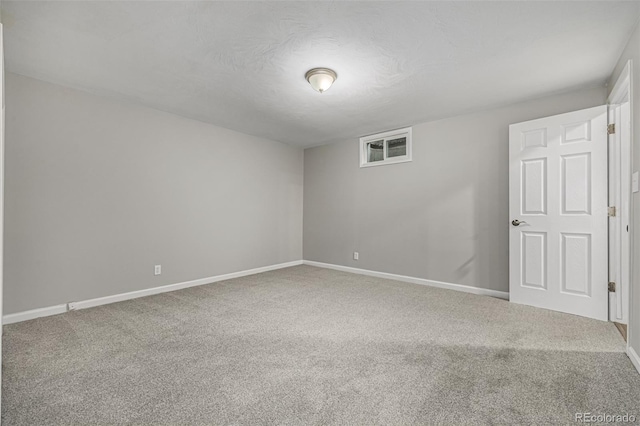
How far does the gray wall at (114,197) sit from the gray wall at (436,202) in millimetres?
1502

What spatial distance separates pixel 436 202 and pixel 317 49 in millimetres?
2797

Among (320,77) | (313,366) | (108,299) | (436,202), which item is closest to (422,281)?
(436,202)

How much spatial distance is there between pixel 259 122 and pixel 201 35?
2131 mm

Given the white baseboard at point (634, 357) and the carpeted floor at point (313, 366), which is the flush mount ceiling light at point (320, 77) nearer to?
the carpeted floor at point (313, 366)

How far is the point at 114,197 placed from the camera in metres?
3.57

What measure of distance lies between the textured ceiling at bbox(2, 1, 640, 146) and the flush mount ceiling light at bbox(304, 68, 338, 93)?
0.23ft

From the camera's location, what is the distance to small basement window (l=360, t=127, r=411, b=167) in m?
4.69

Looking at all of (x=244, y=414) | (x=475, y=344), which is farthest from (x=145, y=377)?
(x=475, y=344)

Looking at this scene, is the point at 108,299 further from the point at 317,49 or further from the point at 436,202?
the point at 436,202
